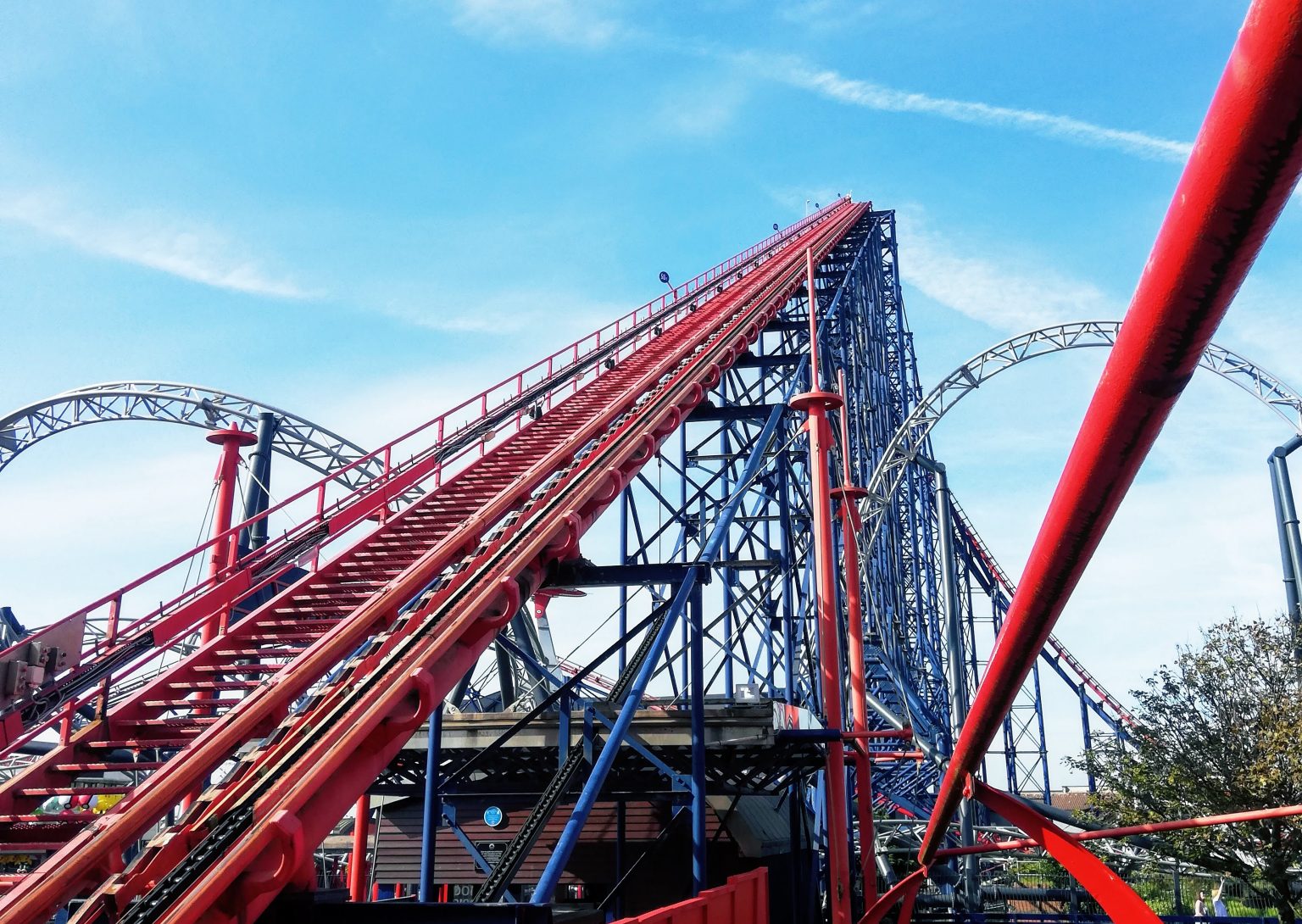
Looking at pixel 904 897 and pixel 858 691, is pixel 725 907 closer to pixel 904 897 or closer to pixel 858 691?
pixel 904 897

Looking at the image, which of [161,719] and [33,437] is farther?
[33,437]

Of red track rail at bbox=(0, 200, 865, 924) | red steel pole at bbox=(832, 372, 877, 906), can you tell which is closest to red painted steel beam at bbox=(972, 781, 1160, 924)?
red track rail at bbox=(0, 200, 865, 924)

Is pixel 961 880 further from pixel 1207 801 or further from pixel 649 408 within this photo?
pixel 649 408

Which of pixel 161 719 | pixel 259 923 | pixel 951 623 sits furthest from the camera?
pixel 951 623

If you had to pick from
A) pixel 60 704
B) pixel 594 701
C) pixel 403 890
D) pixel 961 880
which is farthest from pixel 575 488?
pixel 961 880

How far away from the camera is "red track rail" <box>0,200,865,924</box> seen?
568cm

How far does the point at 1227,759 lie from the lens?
1383cm

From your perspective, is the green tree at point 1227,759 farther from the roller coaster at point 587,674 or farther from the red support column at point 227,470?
the red support column at point 227,470

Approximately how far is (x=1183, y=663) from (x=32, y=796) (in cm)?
1345

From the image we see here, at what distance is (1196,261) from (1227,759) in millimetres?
13930

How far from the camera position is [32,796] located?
7098 mm

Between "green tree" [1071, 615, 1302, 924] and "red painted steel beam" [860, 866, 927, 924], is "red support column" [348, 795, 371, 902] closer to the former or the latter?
"red painted steel beam" [860, 866, 927, 924]

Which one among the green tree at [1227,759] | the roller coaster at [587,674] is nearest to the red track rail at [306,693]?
the roller coaster at [587,674]

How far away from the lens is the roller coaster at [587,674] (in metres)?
2.89
